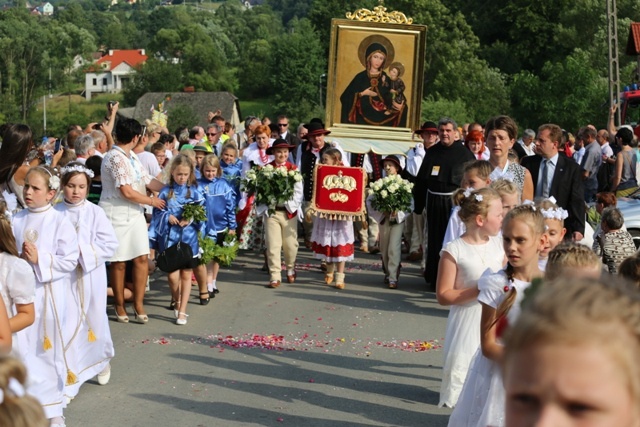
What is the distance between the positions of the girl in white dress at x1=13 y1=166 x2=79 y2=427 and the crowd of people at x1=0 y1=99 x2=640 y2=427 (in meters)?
0.01

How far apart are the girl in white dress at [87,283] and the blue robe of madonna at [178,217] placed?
8.83ft

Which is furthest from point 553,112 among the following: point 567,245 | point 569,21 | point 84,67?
point 84,67

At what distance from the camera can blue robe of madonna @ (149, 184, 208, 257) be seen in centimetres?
1224

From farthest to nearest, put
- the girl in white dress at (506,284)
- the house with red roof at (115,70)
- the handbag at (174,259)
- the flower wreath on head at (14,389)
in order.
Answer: the house with red roof at (115,70), the handbag at (174,259), the girl in white dress at (506,284), the flower wreath on head at (14,389)

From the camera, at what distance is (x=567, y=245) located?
17.5 ft

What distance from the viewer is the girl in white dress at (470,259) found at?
7562 millimetres

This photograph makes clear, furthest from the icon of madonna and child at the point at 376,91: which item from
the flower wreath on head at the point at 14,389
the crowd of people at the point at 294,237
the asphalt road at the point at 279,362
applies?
the flower wreath on head at the point at 14,389

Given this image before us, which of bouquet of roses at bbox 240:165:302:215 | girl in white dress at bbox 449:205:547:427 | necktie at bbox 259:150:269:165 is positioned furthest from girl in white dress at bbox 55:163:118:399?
necktie at bbox 259:150:269:165

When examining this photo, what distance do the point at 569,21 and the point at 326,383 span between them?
56.8 meters

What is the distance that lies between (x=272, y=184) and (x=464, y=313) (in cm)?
712

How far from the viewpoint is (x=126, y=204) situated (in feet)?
38.0

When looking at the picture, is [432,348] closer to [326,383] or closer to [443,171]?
[326,383]

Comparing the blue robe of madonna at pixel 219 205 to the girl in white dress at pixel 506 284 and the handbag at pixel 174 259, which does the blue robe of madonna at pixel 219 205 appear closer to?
the handbag at pixel 174 259

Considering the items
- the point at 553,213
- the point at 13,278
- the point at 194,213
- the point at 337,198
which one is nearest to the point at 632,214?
the point at 337,198
